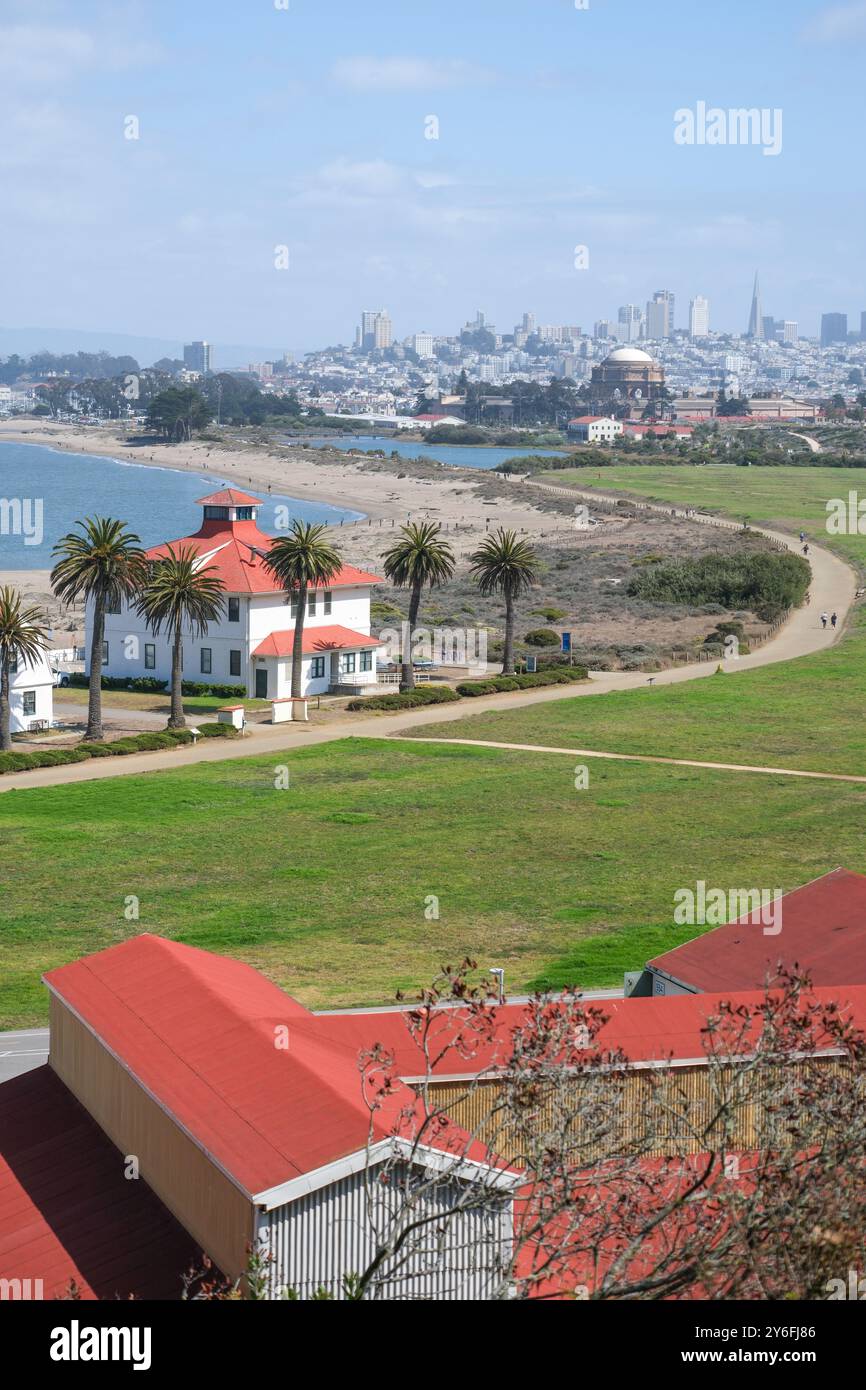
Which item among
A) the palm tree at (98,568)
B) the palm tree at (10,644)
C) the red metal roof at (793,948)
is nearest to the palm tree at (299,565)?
the palm tree at (98,568)

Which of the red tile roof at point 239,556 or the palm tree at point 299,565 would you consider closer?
the palm tree at point 299,565

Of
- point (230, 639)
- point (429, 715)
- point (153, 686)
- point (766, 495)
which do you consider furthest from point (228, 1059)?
point (766, 495)

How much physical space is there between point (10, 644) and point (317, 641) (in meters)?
17.9

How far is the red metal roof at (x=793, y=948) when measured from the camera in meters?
27.4

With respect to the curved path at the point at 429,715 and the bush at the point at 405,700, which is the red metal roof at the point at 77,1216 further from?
the bush at the point at 405,700

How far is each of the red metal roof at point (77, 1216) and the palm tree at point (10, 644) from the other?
120 feet

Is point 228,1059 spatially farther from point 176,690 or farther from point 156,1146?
point 176,690

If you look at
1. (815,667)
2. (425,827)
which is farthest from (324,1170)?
(815,667)

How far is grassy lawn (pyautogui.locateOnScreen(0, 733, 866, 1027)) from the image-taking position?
36.3 metres

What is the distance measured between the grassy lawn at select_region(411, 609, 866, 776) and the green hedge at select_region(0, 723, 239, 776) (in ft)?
26.6

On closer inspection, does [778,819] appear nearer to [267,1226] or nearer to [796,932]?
[796,932]

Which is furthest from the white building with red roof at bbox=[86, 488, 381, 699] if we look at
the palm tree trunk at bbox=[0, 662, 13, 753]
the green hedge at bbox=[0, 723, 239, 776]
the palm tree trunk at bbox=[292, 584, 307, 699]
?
the palm tree trunk at bbox=[0, 662, 13, 753]

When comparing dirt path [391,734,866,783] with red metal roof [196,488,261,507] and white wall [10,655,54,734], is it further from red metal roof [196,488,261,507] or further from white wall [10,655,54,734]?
red metal roof [196,488,261,507]

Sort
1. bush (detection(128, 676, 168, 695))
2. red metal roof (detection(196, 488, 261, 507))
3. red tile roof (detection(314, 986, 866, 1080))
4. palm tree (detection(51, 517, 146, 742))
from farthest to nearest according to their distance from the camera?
red metal roof (detection(196, 488, 261, 507)), bush (detection(128, 676, 168, 695)), palm tree (detection(51, 517, 146, 742)), red tile roof (detection(314, 986, 866, 1080))
